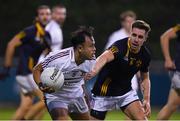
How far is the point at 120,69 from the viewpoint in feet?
35.7

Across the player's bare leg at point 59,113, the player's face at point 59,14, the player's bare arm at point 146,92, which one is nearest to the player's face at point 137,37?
the player's bare arm at point 146,92

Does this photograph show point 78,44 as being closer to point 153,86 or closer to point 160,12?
point 153,86

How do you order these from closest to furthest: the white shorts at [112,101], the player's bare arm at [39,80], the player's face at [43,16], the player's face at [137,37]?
the player's bare arm at [39,80]
the player's face at [137,37]
the white shorts at [112,101]
the player's face at [43,16]

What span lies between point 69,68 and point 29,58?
4.62 meters

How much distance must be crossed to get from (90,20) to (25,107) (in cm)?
921

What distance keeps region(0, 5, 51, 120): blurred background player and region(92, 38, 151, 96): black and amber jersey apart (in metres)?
3.28

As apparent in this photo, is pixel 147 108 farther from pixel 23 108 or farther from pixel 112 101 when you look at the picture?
pixel 23 108

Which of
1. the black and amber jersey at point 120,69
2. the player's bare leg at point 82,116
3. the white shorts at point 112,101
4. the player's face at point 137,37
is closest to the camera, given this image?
the player's bare leg at point 82,116

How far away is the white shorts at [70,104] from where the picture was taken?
1015 centimetres

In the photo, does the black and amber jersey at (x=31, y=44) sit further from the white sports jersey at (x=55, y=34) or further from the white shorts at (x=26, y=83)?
the white sports jersey at (x=55, y=34)

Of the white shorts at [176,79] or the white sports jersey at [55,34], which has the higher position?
the white sports jersey at [55,34]

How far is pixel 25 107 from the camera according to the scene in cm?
1425

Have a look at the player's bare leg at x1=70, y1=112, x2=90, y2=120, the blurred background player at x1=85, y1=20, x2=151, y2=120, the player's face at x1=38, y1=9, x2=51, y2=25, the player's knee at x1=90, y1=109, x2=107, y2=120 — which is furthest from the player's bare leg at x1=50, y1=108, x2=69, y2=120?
the player's face at x1=38, y1=9, x2=51, y2=25

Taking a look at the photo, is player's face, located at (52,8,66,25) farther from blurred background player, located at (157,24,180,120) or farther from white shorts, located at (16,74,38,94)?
blurred background player, located at (157,24,180,120)
